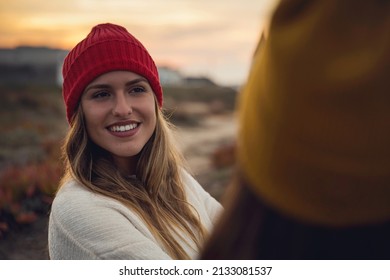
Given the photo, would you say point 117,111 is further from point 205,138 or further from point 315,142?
point 205,138

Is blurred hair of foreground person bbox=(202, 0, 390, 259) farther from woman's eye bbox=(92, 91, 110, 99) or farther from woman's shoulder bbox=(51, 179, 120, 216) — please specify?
woman's eye bbox=(92, 91, 110, 99)

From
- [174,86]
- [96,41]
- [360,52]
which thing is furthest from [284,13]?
[174,86]

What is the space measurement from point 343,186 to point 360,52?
0.56ft

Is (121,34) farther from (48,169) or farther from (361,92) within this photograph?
(48,169)

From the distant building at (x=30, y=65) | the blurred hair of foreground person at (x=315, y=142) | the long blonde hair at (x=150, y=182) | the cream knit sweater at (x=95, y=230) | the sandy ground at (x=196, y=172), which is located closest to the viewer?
the blurred hair of foreground person at (x=315, y=142)

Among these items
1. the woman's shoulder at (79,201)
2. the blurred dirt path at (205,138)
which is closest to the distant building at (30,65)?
the blurred dirt path at (205,138)

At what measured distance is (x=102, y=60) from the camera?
1948 mm

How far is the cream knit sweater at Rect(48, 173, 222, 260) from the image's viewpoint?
1644 mm

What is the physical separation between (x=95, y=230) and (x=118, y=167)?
16.0 inches

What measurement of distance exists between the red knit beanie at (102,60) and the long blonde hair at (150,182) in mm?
101

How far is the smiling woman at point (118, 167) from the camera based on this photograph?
170 cm

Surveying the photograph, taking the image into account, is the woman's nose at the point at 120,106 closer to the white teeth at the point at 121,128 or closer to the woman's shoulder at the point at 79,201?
the white teeth at the point at 121,128

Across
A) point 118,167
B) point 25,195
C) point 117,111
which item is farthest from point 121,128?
point 25,195

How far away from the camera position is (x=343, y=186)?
2.16ft
